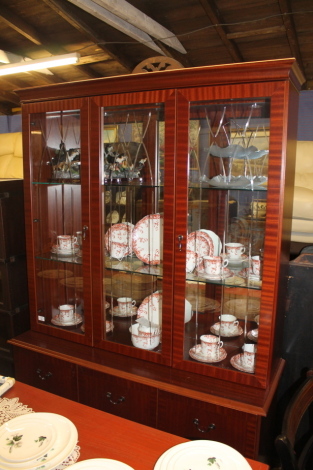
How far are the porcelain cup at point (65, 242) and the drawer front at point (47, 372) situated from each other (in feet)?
1.87

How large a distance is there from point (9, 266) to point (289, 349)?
165 cm

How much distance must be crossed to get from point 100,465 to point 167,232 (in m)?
0.90

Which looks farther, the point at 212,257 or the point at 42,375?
the point at 42,375

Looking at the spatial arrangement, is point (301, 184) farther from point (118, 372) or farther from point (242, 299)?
point (118, 372)

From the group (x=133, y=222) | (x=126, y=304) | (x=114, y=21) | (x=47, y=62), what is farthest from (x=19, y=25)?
(x=126, y=304)

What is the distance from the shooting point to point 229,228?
5.29ft

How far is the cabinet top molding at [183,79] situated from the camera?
4.15 ft

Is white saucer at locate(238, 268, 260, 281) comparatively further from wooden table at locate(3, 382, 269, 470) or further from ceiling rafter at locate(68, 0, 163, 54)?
ceiling rafter at locate(68, 0, 163, 54)

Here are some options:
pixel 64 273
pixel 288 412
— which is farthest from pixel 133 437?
pixel 64 273

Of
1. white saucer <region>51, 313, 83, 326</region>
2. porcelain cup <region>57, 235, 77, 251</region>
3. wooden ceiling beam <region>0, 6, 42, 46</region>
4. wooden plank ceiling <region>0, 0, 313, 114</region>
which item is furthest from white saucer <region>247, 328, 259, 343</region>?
wooden ceiling beam <region>0, 6, 42, 46</region>

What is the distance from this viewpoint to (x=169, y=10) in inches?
120

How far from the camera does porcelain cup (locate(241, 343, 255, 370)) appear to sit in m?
1.54

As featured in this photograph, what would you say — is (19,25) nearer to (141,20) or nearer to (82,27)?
(82,27)

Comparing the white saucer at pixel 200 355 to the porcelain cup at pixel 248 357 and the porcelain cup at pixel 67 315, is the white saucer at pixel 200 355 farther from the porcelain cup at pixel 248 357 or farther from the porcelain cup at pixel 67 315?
the porcelain cup at pixel 67 315
